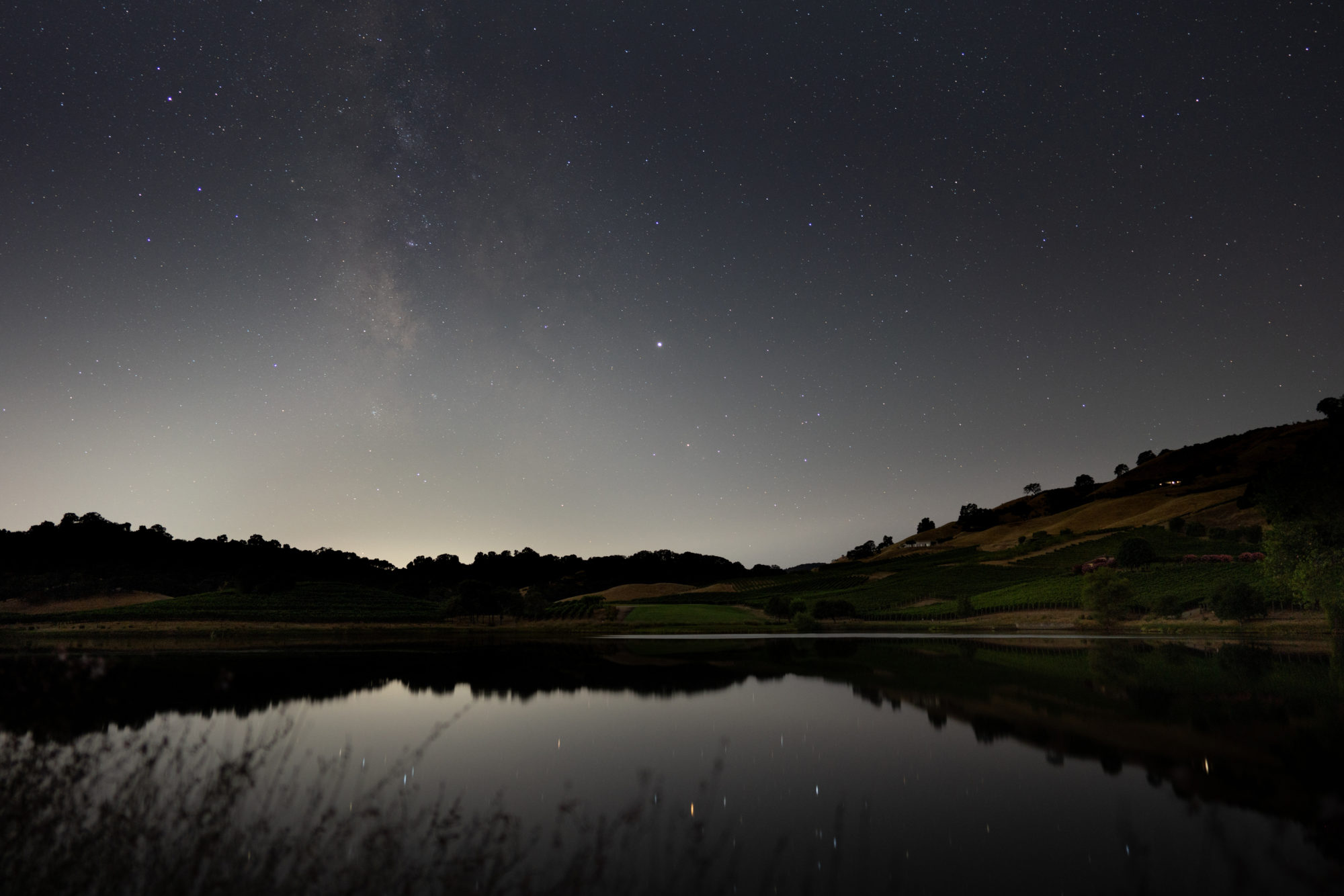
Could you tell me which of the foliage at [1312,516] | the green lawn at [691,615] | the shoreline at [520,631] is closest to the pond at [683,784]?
the foliage at [1312,516]

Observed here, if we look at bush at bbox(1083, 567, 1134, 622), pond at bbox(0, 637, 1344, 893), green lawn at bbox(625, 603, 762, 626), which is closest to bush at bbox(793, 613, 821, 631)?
green lawn at bbox(625, 603, 762, 626)

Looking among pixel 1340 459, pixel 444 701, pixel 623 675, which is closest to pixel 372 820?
pixel 444 701

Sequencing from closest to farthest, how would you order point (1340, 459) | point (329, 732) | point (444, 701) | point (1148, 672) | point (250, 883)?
point (250, 883)
point (329, 732)
point (444, 701)
point (1148, 672)
point (1340, 459)

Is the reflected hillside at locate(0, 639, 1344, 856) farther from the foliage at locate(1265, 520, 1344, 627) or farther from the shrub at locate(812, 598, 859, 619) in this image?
the shrub at locate(812, 598, 859, 619)

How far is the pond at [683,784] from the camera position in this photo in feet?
30.8

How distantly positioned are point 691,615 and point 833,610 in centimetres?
2548

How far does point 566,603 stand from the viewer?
150625mm

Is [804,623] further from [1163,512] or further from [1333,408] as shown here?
[1163,512]

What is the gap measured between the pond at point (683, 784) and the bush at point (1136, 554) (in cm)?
8928

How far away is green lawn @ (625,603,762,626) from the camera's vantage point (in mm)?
114500

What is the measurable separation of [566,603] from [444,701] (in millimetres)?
123718

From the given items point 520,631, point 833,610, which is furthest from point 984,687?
point 833,610

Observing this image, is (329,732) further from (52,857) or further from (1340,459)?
(1340,459)

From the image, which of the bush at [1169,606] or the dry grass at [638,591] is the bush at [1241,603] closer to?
the bush at [1169,606]
